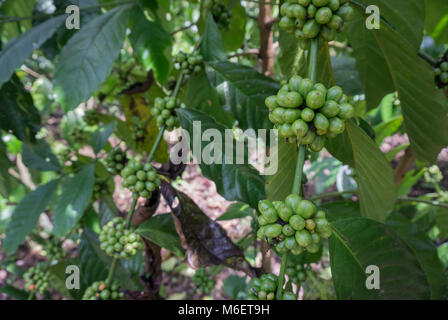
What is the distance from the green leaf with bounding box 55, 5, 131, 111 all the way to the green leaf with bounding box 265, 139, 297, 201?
0.74 metres

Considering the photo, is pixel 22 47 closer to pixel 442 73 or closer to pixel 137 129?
pixel 137 129

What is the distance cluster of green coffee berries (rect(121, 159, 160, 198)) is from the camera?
116 cm

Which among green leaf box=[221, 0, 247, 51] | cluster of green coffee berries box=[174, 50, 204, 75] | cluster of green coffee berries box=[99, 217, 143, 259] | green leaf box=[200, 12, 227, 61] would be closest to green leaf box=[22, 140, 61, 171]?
cluster of green coffee berries box=[99, 217, 143, 259]

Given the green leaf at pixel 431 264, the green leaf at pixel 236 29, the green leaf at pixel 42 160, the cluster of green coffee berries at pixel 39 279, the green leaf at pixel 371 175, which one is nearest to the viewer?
the green leaf at pixel 371 175

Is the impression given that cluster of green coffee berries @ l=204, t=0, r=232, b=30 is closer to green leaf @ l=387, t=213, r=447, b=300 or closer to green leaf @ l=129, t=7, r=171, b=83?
green leaf @ l=129, t=7, r=171, b=83

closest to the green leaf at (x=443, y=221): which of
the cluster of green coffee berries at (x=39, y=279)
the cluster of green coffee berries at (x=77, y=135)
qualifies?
the cluster of green coffee berries at (x=39, y=279)

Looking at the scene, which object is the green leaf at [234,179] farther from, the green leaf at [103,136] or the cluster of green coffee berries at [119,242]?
the green leaf at [103,136]

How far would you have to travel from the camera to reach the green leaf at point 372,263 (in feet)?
2.71

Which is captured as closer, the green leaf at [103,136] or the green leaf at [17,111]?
the green leaf at [17,111]

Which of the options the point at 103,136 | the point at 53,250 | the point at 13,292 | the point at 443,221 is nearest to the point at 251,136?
the point at 103,136

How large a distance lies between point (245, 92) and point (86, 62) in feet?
2.02

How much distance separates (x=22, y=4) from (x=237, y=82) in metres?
1.36

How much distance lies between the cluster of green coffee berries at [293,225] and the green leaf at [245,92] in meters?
0.56
